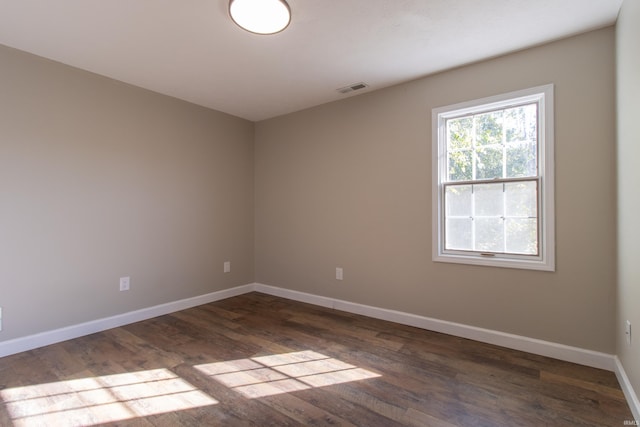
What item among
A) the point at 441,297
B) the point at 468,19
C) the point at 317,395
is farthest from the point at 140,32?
the point at 441,297

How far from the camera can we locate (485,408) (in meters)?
1.78

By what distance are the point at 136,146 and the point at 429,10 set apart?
293 centimetres

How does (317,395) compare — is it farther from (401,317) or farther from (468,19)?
(468,19)

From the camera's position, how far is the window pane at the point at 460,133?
2.79m

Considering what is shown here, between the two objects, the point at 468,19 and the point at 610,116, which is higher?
the point at 468,19

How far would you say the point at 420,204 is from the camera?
297cm

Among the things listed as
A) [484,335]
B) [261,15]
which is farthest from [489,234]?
[261,15]

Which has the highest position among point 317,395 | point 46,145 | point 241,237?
point 46,145

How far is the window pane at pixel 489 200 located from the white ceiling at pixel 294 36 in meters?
1.10

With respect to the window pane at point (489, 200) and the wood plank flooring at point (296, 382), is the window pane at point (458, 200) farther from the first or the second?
the wood plank flooring at point (296, 382)

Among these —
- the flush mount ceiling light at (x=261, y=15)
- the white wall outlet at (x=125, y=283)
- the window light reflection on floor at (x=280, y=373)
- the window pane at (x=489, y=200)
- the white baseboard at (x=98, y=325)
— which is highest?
the flush mount ceiling light at (x=261, y=15)

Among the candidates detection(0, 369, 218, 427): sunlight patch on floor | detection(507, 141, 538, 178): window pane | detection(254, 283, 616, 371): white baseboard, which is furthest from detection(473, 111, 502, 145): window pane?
detection(0, 369, 218, 427): sunlight patch on floor

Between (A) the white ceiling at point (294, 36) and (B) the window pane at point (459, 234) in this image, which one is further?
(B) the window pane at point (459, 234)

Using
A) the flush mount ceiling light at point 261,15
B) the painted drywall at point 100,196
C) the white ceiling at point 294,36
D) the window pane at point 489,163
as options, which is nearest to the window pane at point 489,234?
the window pane at point 489,163
